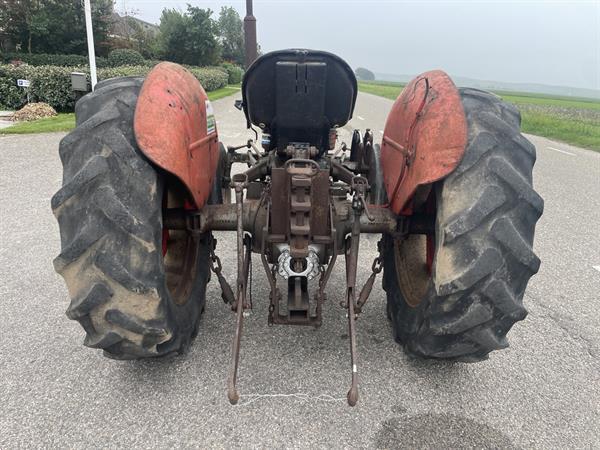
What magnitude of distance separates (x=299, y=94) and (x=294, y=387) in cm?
177

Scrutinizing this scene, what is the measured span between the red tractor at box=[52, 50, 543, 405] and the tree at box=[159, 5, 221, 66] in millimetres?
37385

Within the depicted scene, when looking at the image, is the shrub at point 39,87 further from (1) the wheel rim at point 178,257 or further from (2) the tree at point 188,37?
(2) the tree at point 188,37

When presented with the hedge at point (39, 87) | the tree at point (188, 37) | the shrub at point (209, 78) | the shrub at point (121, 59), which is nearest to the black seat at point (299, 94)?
the hedge at point (39, 87)

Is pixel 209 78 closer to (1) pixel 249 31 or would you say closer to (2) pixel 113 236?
(1) pixel 249 31

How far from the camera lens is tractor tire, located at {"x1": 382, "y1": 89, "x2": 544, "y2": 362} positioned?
81.0 inches

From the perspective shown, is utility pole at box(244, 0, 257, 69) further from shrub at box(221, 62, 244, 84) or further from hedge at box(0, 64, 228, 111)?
shrub at box(221, 62, 244, 84)

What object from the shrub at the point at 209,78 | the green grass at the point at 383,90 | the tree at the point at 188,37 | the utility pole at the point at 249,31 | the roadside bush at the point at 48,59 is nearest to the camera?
the utility pole at the point at 249,31

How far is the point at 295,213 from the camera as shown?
2406 mm

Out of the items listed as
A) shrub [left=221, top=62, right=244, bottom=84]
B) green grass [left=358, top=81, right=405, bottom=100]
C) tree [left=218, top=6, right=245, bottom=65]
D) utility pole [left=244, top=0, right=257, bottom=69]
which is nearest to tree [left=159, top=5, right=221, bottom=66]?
shrub [left=221, top=62, right=244, bottom=84]

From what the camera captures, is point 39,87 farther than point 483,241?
Yes

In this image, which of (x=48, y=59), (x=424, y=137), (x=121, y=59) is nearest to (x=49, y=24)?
(x=48, y=59)

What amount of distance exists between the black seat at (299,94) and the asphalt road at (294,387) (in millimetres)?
1267

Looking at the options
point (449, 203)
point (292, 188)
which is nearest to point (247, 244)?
point (292, 188)

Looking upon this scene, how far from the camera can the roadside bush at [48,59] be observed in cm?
2933
